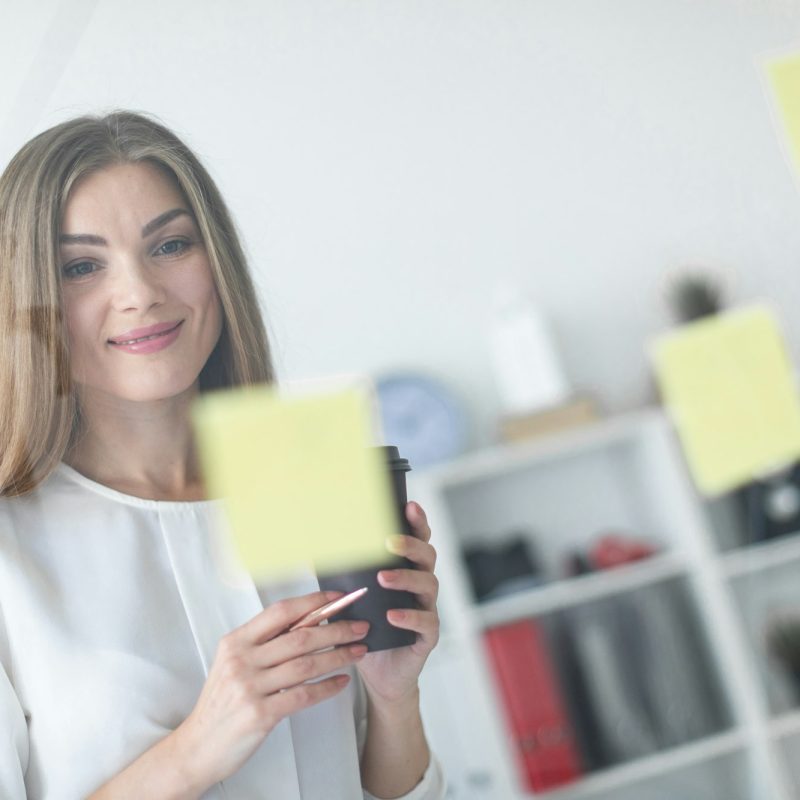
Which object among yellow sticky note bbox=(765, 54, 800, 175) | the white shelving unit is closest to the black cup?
yellow sticky note bbox=(765, 54, 800, 175)

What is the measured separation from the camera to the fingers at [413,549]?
40cm

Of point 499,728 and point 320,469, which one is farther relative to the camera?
point 499,728

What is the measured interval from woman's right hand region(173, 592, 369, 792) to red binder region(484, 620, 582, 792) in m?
0.97

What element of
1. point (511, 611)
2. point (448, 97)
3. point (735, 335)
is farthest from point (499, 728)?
point (448, 97)

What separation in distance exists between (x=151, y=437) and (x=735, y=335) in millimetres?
407

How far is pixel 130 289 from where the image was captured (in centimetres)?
38

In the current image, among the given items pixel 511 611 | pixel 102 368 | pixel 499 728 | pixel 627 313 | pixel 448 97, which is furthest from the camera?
pixel 511 611

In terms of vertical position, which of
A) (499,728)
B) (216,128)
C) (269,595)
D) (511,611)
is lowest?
(499,728)

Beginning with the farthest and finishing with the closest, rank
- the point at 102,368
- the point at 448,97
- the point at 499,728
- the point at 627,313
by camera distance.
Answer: the point at 499,728 < the point at 627,313 < the point at 448,97 < the point at 102,368

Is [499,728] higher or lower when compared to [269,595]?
lower

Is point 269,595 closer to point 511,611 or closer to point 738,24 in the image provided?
point 738,24

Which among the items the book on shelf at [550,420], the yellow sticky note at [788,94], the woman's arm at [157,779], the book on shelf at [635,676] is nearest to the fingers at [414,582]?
the woman's arm at [157,779]

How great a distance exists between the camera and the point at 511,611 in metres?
1.49

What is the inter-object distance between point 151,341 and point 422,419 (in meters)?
0.91
